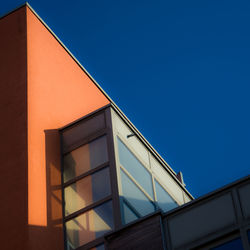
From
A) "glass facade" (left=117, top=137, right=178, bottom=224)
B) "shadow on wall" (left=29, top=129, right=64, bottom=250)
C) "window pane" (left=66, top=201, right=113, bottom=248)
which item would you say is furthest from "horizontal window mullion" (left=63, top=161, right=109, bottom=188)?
"window pane" (left=66, top=201, right=113, bottom=248)

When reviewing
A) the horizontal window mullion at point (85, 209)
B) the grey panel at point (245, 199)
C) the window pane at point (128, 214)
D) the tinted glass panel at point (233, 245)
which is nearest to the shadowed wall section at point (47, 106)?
the horizontal window mullion at point (85, 209)

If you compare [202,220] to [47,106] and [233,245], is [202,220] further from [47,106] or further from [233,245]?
[47,106]

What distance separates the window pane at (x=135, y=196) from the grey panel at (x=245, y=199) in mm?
3781

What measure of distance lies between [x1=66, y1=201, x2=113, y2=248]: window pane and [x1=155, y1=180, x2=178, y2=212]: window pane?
2.35 meters

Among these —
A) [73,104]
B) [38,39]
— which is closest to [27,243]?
[73,104]

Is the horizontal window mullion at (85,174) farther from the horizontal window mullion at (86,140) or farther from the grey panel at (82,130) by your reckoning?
the grey panel at (82,130)

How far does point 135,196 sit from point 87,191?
1.23 m

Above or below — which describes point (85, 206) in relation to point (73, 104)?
below

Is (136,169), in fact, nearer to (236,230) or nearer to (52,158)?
(52,158)

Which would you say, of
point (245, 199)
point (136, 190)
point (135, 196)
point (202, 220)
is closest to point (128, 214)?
point (135, 196)

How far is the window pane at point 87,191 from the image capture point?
53.9 ft

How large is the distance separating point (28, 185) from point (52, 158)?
161 centimetres

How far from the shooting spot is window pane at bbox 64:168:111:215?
53.9ft
